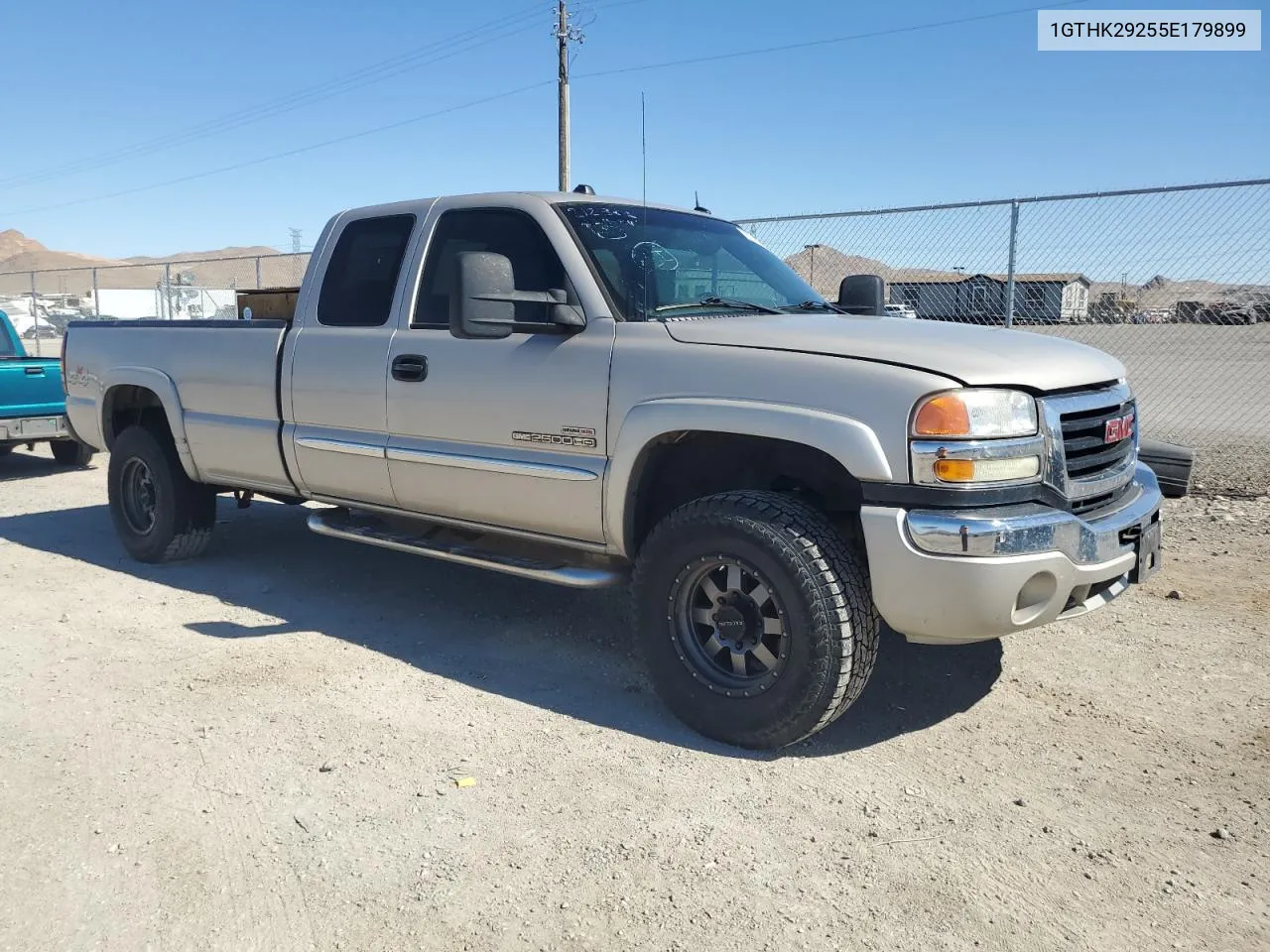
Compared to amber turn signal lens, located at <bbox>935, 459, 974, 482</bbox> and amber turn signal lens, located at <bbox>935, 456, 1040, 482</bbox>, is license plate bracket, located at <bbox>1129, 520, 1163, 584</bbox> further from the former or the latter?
amber turn signal lens, located at <bbox>935, 459, 974, 482</bbox>

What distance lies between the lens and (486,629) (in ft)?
16.1

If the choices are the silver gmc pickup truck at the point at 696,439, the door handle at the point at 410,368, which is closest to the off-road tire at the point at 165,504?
the silver gmc pickup truck at the point at 696,439

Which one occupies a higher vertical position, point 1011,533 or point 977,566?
point 1011,533

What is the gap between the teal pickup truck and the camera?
9.02m

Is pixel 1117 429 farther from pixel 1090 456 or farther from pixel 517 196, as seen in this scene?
pixel 517 196

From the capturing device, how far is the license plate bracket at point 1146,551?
362cm

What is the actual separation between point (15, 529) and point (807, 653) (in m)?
6.43

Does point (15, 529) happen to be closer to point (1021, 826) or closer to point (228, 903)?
point (228, 903)

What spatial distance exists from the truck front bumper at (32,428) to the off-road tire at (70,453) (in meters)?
0.67

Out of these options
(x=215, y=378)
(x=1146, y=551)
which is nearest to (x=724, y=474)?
(x=1146, y=551)

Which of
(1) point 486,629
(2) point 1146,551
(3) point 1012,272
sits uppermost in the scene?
(3) point 1012,272

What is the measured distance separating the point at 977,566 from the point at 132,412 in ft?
18.2

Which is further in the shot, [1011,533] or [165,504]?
[165,504]

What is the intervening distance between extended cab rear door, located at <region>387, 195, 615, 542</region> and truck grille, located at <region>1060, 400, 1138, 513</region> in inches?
66.4
